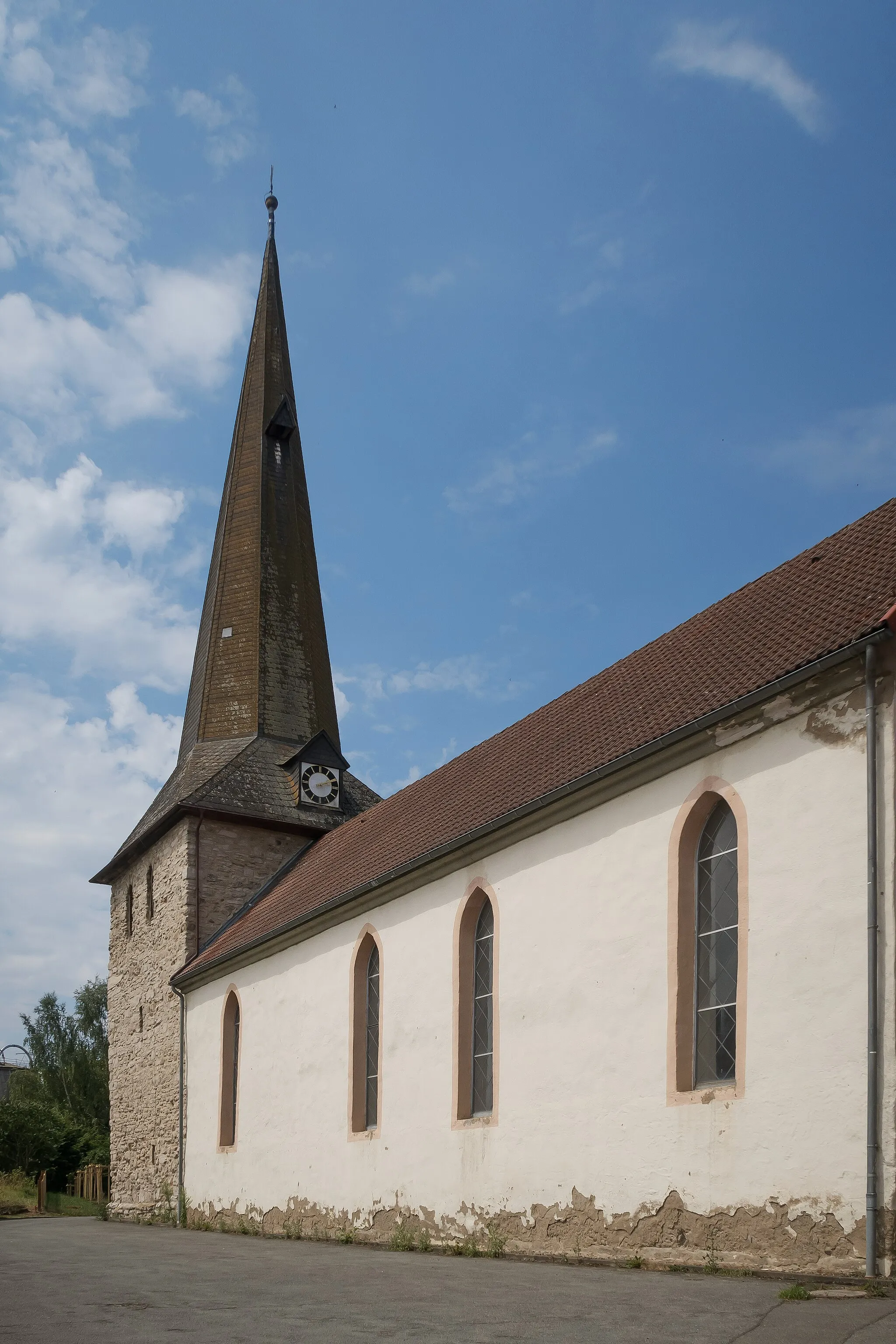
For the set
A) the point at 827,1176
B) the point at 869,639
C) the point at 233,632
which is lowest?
the point at 827,1176

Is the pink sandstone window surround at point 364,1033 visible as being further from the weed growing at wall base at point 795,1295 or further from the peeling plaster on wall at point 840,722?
the weed growing at wall base at point 795,1295

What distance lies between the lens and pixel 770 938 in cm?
954

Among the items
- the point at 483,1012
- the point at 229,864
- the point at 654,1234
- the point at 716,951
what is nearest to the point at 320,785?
the point at 229,864

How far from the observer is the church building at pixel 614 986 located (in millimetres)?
8914

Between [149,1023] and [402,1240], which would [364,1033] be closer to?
[402,1240]

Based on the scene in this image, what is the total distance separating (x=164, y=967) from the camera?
24.6 metres

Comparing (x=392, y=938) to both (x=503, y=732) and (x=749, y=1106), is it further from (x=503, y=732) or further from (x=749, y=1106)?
(x=749, y=1106)

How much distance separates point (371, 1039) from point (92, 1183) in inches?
821

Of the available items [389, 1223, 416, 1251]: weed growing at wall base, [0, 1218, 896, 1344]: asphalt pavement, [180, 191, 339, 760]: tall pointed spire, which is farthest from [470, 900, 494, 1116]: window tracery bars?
[180, 191, 339, 760]: tall pointed spire

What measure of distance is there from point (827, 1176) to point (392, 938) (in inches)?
300

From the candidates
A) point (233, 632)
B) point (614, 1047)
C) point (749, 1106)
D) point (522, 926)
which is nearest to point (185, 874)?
point (233, 632)

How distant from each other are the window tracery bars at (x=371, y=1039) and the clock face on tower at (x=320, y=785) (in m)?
9.55

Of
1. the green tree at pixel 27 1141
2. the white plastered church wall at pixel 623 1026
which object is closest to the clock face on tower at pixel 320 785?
the white plastered church wall at pixel 623 1026

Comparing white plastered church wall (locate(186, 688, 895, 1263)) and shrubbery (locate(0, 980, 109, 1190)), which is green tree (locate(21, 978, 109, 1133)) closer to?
shrubbery (locate(0, 980, 109, 1190))
